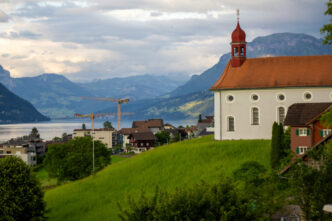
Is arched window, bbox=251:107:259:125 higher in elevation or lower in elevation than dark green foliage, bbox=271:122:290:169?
higher

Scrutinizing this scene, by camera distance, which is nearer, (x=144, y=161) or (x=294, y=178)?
(x=294, y=178)

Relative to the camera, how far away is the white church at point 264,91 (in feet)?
211

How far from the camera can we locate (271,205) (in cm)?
3033

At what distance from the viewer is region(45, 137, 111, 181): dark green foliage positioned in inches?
3415

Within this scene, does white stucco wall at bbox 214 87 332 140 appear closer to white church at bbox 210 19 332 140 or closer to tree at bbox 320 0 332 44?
white church at bbox 210 19 332 140

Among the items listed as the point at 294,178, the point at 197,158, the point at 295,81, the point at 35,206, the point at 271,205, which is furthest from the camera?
the point at 295,81

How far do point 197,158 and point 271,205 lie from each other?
3082cm

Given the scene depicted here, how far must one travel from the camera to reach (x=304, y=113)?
54375mm

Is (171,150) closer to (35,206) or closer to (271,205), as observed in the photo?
(35,206)

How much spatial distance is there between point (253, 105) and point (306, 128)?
51.7ft

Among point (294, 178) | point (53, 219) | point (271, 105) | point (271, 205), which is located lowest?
point (53, 219)

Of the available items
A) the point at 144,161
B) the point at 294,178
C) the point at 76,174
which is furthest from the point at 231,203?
the point at 76,174

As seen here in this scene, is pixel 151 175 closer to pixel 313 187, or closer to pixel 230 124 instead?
pixel 230 124

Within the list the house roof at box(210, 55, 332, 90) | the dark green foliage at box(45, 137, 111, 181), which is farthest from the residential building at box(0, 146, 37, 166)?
the house roof at box(210, 55, 332, 90)
